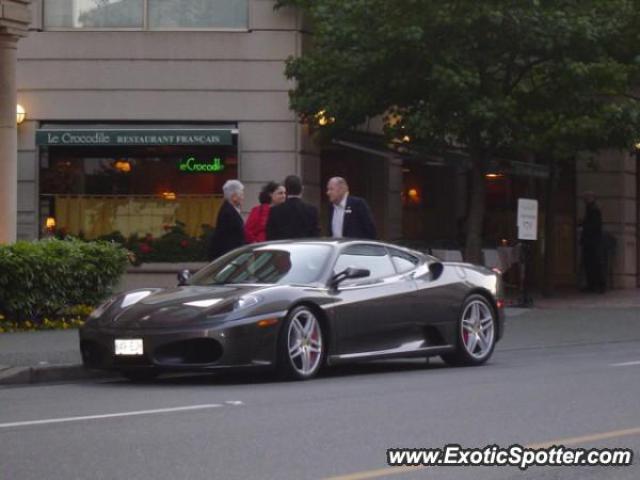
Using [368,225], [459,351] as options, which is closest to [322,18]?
[368,225]

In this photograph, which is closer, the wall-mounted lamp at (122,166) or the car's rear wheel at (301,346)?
the car's rear wheel at (301,346)

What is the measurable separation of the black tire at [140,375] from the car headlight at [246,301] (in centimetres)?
104

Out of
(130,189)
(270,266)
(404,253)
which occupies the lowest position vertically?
(270,266)

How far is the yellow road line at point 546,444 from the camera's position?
23.8 feet

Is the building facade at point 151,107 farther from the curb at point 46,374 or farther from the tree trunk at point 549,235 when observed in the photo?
the curb at point 46,374

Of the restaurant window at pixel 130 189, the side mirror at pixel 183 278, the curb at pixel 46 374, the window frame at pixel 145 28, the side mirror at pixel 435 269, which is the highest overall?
the window frame at pixel 145 28

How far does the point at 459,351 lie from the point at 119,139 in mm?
11819

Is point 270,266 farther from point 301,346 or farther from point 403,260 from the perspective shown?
point 403,260

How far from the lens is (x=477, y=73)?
21.9 metres

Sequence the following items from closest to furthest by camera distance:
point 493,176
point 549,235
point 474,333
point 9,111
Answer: point 474,333
point 9,111
point 549,235
point 493,176

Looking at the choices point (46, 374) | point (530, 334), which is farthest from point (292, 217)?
point (530, 334)

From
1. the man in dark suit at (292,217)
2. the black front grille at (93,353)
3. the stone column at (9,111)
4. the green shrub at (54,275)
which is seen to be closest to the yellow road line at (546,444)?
the black front grille at (93,353)

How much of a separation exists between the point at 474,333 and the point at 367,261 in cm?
148

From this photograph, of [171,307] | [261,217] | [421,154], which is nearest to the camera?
[171,307]
